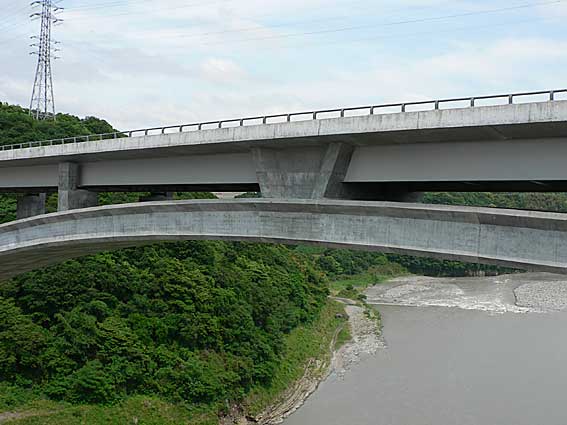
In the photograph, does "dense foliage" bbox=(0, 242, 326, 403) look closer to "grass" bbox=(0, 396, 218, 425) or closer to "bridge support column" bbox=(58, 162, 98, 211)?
"grass" bbox=(0, 396, 218, 425)

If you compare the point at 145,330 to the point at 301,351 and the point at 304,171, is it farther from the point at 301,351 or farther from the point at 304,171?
the point at 304,171

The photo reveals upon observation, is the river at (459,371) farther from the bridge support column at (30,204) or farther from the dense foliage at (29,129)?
the dense foliage at (29,129)

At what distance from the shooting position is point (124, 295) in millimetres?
22406

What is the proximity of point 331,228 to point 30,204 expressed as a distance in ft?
48.7

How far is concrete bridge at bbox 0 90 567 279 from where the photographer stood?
27.3ft

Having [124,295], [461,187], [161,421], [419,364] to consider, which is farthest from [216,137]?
[419,364]

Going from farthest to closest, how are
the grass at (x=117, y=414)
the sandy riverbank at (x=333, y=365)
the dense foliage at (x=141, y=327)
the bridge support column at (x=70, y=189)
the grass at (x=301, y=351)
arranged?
the grass at (x=301, y=351)
the sandy riverbank at (x=333, y=365)
the dense foliage at (x=141, y=327)
the grass at (x=117, y=414)
the bridge support column at (x=70, y=189)

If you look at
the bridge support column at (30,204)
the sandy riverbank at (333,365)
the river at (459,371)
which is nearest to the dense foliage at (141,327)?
the sandy riverbank at (333,365)

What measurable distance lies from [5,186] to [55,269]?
4544 millimetres

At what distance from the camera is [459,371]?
972 inches

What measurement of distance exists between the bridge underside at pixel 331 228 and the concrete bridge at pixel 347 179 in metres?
0.02

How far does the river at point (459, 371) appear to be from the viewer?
20.5 meters

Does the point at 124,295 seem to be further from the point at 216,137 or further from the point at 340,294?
the point at 340,294

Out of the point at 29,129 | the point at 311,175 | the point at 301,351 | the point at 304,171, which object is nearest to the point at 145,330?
the point at 301,351
